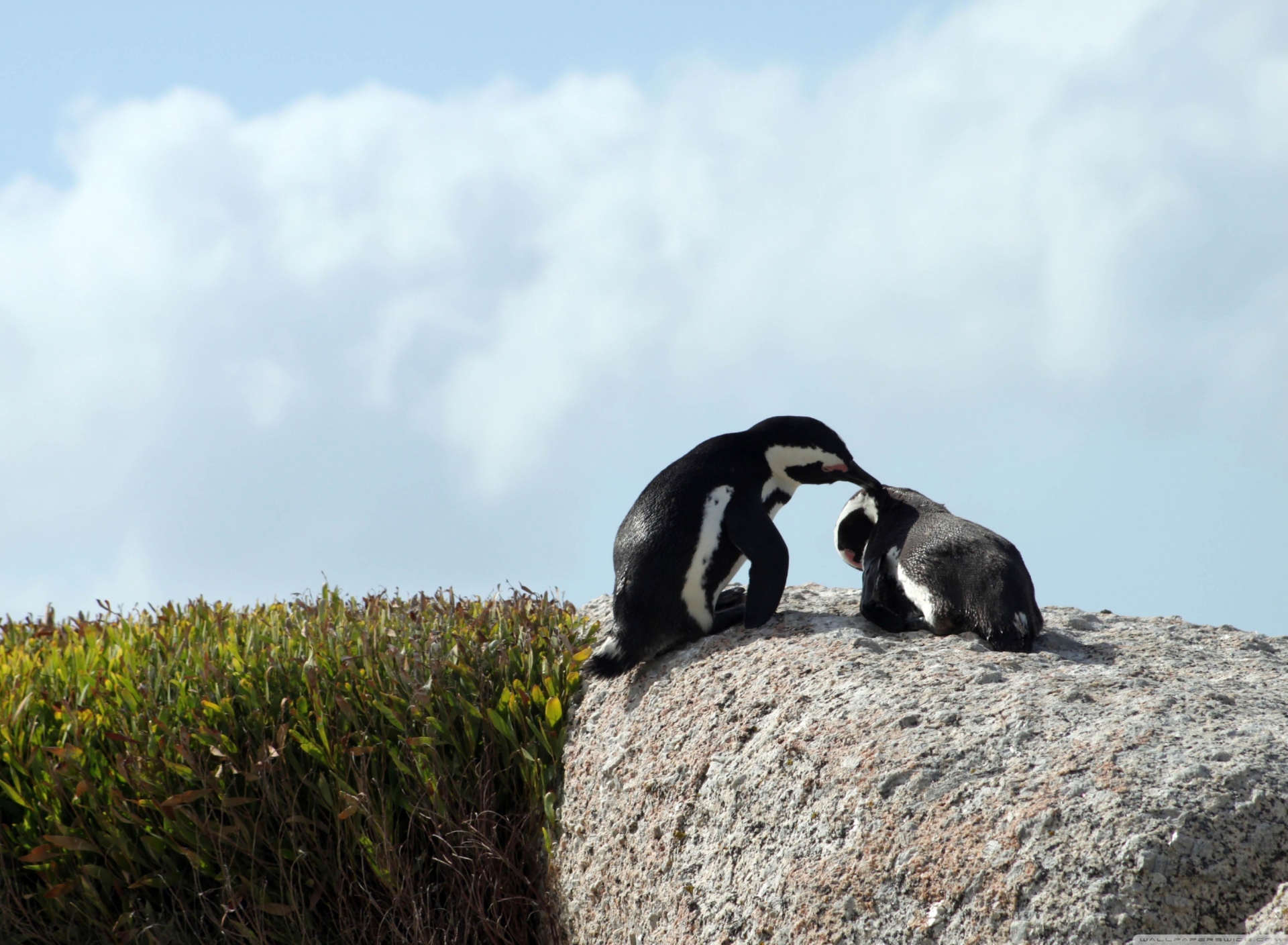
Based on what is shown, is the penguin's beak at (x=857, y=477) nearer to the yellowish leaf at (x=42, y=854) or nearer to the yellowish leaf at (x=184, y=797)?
the yellowish leaf at (x=184, y=797)

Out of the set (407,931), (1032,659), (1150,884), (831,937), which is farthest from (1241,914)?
(407,931)

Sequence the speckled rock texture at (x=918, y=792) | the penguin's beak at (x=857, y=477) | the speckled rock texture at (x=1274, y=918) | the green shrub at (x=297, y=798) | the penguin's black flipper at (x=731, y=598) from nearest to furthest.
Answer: the speckled rock texture at (x=1274, y=918) < the speckled rock texture at (x=918, y=792) < the green shrub at (x=297, y=798) < the penguin's black flipper at (x=731, y=598) < the penguin's beak at (x=857, y=477)

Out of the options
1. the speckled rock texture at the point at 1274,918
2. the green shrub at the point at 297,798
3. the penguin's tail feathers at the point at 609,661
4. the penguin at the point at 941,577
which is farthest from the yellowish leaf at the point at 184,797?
the speckled rock texture at the point at 1274,918

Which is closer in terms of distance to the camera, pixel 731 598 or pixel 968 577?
pixel 968 577

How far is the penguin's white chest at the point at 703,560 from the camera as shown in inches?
209

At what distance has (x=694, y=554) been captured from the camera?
5320 millimetres

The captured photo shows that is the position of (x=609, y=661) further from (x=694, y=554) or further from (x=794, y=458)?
(x=794, y=458)

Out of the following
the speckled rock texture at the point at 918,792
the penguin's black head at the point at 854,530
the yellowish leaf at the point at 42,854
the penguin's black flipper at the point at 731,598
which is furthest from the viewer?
the penguin's black head at the point at 854,530

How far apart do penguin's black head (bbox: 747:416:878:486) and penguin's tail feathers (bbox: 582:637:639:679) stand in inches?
53.0

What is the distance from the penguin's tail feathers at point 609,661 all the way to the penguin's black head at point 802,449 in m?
1.35

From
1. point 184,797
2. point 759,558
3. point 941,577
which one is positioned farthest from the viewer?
point 941,577

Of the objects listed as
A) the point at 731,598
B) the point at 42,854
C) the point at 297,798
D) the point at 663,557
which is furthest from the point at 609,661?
the point at 42,854

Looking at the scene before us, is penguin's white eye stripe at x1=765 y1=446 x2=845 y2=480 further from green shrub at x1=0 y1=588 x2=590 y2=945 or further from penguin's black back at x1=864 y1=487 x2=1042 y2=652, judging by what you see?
green shrub at x1=0 y1=588 x2=590 y2=945

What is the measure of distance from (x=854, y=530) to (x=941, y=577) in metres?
1.27
